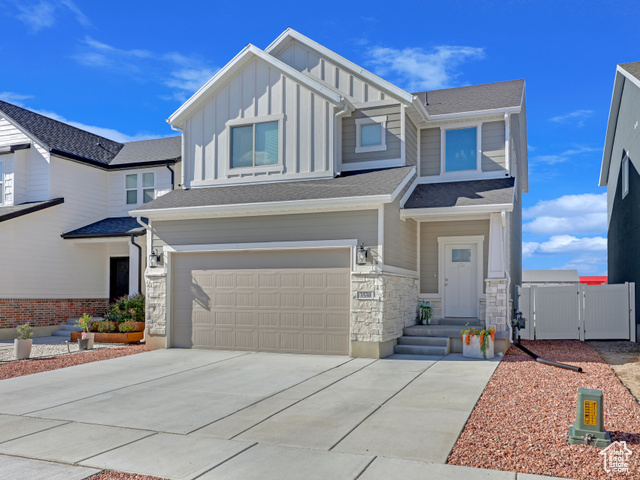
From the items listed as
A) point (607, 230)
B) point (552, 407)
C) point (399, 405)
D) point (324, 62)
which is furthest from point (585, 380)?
point (607, 230)

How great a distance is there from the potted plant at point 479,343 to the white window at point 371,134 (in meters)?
5.24

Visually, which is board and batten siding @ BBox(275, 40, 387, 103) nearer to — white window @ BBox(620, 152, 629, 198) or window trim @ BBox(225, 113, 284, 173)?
window trim @ BBox(225, 113, 284, 173)

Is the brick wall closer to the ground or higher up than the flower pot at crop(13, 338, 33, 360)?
higher up

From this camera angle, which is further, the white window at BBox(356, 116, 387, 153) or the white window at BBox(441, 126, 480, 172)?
the white window at BBox(441, 126, 480, 172)

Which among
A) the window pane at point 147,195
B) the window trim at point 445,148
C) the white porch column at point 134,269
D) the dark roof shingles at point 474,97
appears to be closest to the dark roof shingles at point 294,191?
the window trim at point 445,148

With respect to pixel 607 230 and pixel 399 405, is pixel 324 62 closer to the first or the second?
pixel 399 405

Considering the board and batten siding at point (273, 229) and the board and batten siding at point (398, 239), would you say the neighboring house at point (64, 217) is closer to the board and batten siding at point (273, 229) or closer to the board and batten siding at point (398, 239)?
the board and batten siding at point (273, 229)

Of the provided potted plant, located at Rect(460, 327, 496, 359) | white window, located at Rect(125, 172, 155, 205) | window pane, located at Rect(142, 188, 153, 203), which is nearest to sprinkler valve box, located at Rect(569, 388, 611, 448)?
potted plant, located at Rect(460, 327, 496, 359)

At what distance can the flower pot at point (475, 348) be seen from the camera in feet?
39.9

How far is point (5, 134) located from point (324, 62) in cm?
1198

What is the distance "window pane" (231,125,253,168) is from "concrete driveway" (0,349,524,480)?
5808mm

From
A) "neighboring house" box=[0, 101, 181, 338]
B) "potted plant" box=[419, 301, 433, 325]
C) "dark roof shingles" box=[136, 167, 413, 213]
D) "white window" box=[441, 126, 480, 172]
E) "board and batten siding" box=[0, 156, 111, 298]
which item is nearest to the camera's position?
"dark roof shingles" box=[136, 167, 413, 213]

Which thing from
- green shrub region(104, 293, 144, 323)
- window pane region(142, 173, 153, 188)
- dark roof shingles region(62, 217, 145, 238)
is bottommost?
green shrub region(104, 293, 144, 323)

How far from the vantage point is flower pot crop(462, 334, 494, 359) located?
12148mm
